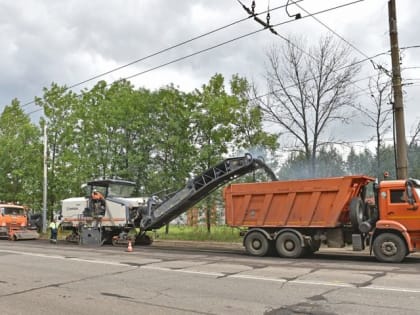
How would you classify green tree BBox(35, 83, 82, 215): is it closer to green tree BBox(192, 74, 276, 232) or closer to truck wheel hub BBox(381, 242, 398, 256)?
green tree BBox(192, 74, 276, 232)

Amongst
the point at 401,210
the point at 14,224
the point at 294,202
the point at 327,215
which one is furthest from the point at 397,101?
the point at 14,224

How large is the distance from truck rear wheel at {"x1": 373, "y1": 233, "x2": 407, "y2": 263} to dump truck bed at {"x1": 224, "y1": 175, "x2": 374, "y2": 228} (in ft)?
4.92

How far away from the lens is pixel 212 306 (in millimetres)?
7781

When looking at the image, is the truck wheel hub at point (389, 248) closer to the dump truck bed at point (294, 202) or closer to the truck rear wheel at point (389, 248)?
the truck rear wheel at point (389, 248)

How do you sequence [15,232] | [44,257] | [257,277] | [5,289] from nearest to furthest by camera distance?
[5,289]
[257,277]
[44,257]
[15,232]

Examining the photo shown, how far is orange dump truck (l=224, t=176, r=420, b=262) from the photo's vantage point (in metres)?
14.0

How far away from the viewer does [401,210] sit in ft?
46.5

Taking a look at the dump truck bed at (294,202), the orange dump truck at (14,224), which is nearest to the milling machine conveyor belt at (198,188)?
the dump truck bed at (294,202)

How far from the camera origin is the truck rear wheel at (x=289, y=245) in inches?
611

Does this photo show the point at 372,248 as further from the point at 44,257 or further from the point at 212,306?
the point at 44,257

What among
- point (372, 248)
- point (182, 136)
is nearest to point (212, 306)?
point (372, 248)

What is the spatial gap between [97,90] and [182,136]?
9309 millimetres

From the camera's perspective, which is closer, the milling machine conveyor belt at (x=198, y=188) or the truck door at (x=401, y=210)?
the truck door at (x=401, y=210)

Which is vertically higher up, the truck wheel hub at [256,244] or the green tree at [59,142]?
the green tree at [59,142]
